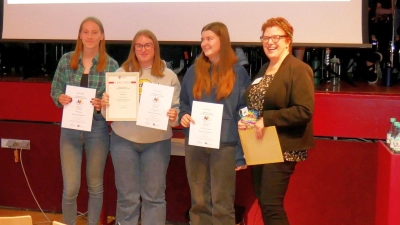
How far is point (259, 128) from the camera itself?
2.71m

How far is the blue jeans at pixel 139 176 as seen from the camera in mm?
3137

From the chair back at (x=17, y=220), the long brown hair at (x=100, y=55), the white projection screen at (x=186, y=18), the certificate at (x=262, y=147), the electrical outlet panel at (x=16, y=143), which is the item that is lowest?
the chair back at (x=17, y=220)

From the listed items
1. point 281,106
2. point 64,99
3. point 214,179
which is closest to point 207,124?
point 214,179

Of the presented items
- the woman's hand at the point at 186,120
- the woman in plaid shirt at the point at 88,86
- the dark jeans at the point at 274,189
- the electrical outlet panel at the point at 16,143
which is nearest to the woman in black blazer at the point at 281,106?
the dark jeans at the point at 274,189

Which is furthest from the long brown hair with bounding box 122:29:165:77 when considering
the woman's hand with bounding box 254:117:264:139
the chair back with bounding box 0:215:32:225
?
the chair back with bounding box 0:215:32:225

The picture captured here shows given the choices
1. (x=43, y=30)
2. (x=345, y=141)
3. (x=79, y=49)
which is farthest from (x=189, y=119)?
(x=43, y=30)

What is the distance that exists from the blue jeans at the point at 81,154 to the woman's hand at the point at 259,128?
41.9 inches

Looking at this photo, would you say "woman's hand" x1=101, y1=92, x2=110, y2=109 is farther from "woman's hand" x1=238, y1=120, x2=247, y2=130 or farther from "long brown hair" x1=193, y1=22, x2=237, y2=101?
"woman's hand" x1=238, y1=120, x2=247, y2=130

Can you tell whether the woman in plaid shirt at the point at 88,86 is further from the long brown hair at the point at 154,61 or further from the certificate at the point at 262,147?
the certificate at the point at 262,147

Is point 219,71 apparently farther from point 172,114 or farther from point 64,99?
point 64,99

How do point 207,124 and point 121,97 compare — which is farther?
point 121,97

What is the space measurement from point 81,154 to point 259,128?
1.24m

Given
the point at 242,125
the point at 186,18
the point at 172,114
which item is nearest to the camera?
the point at 242,125

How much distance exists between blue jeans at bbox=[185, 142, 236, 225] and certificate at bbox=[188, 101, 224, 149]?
0.08 m
